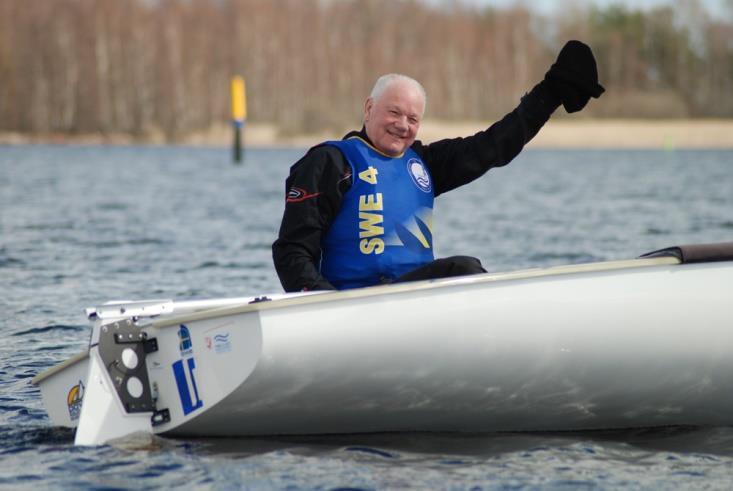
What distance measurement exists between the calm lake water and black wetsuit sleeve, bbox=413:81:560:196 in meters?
1.11

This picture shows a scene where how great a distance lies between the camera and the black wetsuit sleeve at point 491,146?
16.6ft

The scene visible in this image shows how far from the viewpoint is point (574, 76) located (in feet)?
16.4

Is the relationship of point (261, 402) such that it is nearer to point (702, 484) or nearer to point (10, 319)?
point (702, 484)

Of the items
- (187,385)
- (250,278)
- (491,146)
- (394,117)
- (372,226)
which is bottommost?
(187,385)

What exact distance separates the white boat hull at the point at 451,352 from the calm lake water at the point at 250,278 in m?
0.15

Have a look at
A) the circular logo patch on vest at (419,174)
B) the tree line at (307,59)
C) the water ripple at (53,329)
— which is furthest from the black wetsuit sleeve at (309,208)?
the tree line at (307,59)

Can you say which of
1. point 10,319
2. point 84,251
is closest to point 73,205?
point 84,251

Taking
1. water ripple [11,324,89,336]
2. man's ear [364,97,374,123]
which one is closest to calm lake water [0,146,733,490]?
water ripple [11,324,89,336]

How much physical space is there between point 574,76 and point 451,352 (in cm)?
135

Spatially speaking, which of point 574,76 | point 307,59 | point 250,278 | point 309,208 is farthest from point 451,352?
point 307,59

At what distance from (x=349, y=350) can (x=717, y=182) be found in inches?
1040

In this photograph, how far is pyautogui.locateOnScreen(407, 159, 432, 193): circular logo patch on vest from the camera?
4.93 m

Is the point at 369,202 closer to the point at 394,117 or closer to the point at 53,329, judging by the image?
the point at 394,117

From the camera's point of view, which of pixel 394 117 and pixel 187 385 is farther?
pixel 394 117
